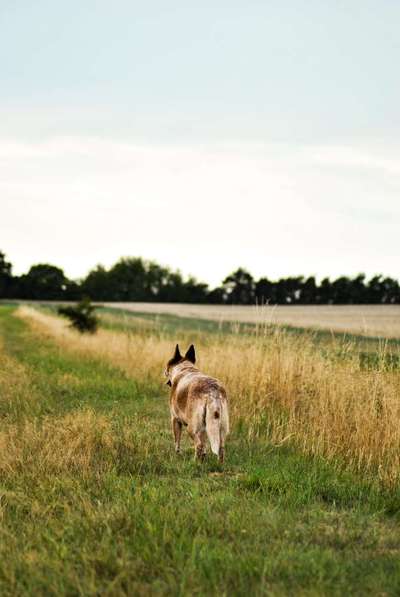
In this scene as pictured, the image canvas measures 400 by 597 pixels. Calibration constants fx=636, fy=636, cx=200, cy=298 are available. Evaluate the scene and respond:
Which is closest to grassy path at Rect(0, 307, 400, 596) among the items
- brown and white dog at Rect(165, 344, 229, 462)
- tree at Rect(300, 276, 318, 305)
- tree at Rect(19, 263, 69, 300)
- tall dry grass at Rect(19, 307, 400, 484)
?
brown and white dog at Rect(165, 344, 229, 462)

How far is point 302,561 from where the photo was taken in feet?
13.1

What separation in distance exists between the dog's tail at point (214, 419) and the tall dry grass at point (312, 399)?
1.55 meters

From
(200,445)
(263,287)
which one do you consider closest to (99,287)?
(263,287)

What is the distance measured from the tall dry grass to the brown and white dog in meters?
1.47

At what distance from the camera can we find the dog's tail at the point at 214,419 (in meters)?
5.96

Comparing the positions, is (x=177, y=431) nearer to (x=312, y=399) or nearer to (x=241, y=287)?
(x=312, y=399)

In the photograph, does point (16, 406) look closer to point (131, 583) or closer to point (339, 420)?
point (339, 420)

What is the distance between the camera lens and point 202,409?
19.9ft

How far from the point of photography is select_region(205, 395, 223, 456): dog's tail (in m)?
5.96

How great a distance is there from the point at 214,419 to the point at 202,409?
17 cm

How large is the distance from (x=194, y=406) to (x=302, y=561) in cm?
237

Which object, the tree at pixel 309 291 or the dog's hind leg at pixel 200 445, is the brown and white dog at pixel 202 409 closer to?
the dog's hind leg at pixel 200 445

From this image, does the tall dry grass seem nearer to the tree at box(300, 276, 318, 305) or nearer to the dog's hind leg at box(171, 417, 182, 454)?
the dog's hind leg at box(171, 417, 182, 454)

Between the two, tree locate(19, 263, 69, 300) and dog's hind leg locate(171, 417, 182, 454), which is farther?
tree locate(19, 263, 69, 300)
